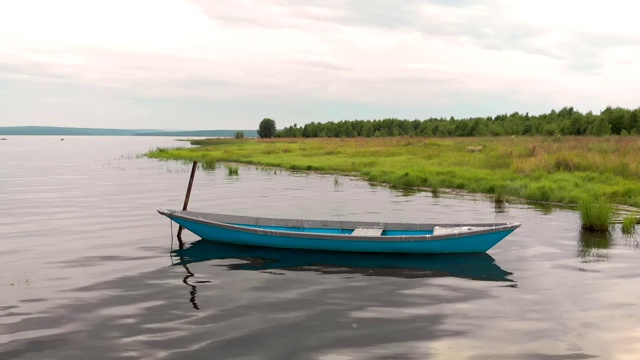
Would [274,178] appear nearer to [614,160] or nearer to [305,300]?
[614,160]

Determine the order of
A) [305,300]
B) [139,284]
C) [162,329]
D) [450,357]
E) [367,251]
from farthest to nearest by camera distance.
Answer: [367,251]
[139,284]
[305,300]
[162,329]
[450,357]

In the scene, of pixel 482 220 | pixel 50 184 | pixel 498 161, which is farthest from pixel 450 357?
pixel 50 184

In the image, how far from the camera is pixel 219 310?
38.6 ft

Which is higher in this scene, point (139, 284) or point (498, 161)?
point (498, 161)

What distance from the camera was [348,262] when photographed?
16297 mm

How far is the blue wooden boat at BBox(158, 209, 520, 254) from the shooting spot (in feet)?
53.3

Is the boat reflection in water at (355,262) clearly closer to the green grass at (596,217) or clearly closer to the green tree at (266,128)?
the green grass at (596,217)

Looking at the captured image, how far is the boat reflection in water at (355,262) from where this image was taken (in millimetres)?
15070

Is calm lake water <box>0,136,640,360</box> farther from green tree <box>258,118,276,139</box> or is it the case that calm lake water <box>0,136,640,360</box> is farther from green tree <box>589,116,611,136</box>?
green tree <box>258,118,276,139</box>

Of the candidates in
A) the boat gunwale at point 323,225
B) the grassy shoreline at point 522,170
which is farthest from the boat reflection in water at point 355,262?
the grassy shoreline at point 522,170

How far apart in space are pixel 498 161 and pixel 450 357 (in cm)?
3248

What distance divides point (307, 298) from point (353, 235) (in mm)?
4055

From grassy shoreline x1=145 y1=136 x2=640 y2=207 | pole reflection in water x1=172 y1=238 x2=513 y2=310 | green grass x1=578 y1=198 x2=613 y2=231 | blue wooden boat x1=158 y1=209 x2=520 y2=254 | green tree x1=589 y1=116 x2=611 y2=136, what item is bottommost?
pole reflection in water x1=172 y1=238 x2=513 y2=310

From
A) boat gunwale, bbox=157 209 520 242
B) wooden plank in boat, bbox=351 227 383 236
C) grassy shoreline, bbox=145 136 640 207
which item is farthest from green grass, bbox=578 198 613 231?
wooden plank in boat, bbox=351 227 383 236
